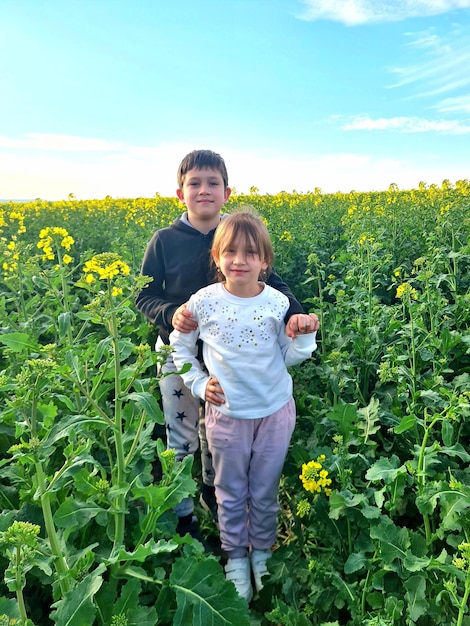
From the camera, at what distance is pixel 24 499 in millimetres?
2223

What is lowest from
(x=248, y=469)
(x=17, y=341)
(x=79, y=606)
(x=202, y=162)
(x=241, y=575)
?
(x=241, y=575)

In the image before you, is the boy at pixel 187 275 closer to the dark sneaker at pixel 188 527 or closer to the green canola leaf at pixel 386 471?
the dark sneaker at pixel 188 527

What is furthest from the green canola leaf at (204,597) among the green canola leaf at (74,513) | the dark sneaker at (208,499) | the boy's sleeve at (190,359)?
the dark sneaker at (208,499)

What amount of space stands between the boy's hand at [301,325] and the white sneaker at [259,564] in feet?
3.60

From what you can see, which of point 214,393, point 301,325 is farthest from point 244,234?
point 214,393

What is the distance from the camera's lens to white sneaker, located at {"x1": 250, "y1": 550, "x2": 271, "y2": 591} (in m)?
2.39

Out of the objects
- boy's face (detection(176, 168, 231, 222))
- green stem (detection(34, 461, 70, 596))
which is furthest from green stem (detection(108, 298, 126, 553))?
boy's face (detection(176, 168, 231, 222))

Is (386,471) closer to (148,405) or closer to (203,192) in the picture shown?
(148,405)

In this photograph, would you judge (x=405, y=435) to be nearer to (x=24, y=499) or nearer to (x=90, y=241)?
(x=24, y=499)

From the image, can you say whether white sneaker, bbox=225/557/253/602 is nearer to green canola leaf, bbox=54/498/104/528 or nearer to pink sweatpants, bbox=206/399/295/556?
pink sweatpants, bbox=206/399/295/556

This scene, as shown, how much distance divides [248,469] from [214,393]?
46 centimetres

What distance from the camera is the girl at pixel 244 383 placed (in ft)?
7.67

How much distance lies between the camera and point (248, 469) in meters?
2.49

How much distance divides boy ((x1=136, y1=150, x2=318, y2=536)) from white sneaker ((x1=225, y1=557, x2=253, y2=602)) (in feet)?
1.04
